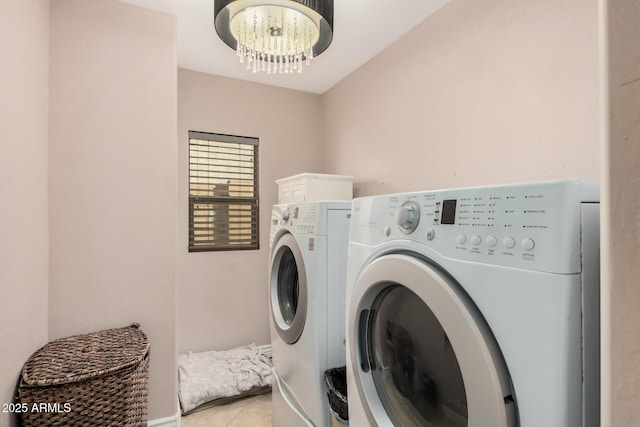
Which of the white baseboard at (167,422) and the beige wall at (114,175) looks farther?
the white baseboard at (167,422)

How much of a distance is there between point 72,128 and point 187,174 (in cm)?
101

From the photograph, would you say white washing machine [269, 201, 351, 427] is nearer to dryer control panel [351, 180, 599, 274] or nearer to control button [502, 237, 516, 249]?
dryer control panel [351, 180, 599, 274]

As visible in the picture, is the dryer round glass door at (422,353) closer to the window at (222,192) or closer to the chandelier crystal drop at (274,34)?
the chandelier crystal drop at (274,34)

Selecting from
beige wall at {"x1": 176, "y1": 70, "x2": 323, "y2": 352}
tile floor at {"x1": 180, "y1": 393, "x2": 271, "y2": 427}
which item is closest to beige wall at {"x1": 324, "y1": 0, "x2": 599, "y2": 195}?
beige wall at {"x1": 176, "y1": 70, "x2": 323, "y2": 352}

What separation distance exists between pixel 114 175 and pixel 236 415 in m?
1.69

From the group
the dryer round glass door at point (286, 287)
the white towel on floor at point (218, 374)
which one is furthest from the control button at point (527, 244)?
the white towel on floor at point (218, 374)

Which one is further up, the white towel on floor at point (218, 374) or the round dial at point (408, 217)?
the round dial at point (408, 217)

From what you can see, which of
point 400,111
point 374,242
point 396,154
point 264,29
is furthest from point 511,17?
point 374,242

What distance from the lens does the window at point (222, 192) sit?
2.66 meters

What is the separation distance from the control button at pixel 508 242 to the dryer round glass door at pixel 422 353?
146 mm

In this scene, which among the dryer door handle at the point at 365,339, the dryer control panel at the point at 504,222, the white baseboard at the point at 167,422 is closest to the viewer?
the dryer control panel at the point at 504,222

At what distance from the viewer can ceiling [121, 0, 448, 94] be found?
5.88 feet

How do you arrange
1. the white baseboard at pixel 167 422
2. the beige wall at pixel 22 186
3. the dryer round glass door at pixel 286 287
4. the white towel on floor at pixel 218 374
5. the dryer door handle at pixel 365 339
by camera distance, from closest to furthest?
the dryer door handle at pixel 365 339 → the beige wall at pixel 22 186 → the dryer round glass door at pixel 286 287 → the white baseboard at pixel 167 422 → the white towel on floor at pixel 218 374

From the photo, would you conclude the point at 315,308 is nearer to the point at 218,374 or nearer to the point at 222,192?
the point at 218,374
